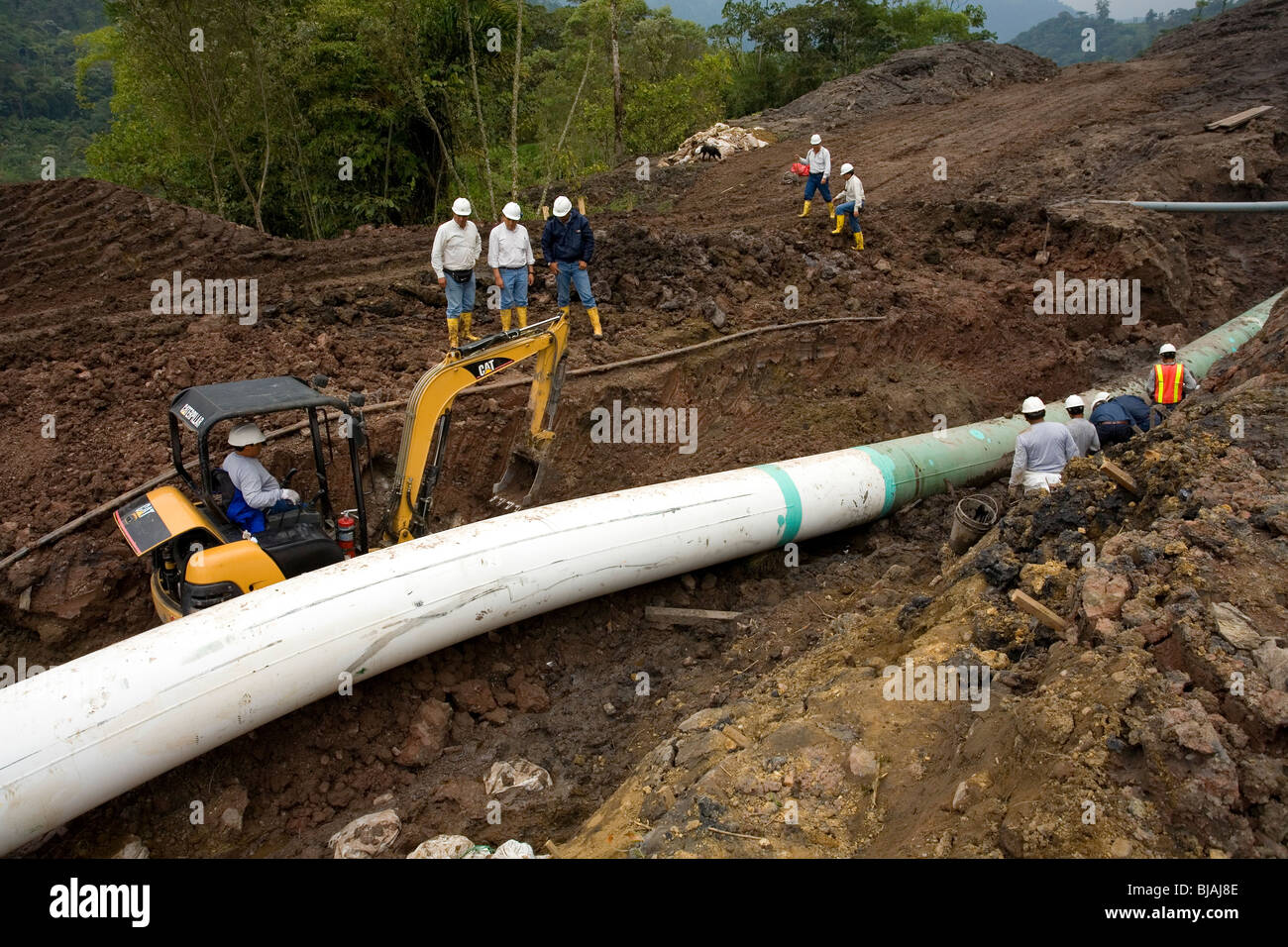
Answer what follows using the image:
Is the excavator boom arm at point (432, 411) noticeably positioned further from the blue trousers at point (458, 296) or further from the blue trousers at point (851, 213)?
the blue trousers at point (851, 213)

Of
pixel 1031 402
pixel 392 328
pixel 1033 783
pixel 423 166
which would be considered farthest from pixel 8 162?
pixel 1033 783

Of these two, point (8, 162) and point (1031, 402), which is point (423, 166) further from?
point (8, 162)

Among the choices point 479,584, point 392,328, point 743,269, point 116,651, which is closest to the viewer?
point 116,651

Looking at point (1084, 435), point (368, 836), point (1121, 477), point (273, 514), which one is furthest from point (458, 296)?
point (1121, 477)

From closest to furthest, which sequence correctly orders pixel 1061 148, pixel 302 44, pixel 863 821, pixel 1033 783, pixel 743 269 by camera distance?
pixel 1033 783, pixel 863 821, pixel 743 269, pixel 302 44, pixel 1061 148

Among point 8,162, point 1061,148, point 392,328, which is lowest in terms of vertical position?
point 392,328

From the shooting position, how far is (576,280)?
417 inches

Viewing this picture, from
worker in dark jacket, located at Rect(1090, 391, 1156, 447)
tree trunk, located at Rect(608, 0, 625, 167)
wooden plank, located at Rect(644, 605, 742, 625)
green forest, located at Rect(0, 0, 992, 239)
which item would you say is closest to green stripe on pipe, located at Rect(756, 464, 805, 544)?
wooden plank, located at Rect(644, 605, 742, 625)

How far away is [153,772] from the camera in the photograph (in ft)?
17.1

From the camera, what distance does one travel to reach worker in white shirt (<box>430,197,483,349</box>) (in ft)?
30.7

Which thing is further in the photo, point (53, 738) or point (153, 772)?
point (153, 772)

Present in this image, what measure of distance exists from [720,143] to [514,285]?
1246cm

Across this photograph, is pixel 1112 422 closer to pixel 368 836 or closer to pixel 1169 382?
pixel 1169 382

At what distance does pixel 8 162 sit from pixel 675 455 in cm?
3651
